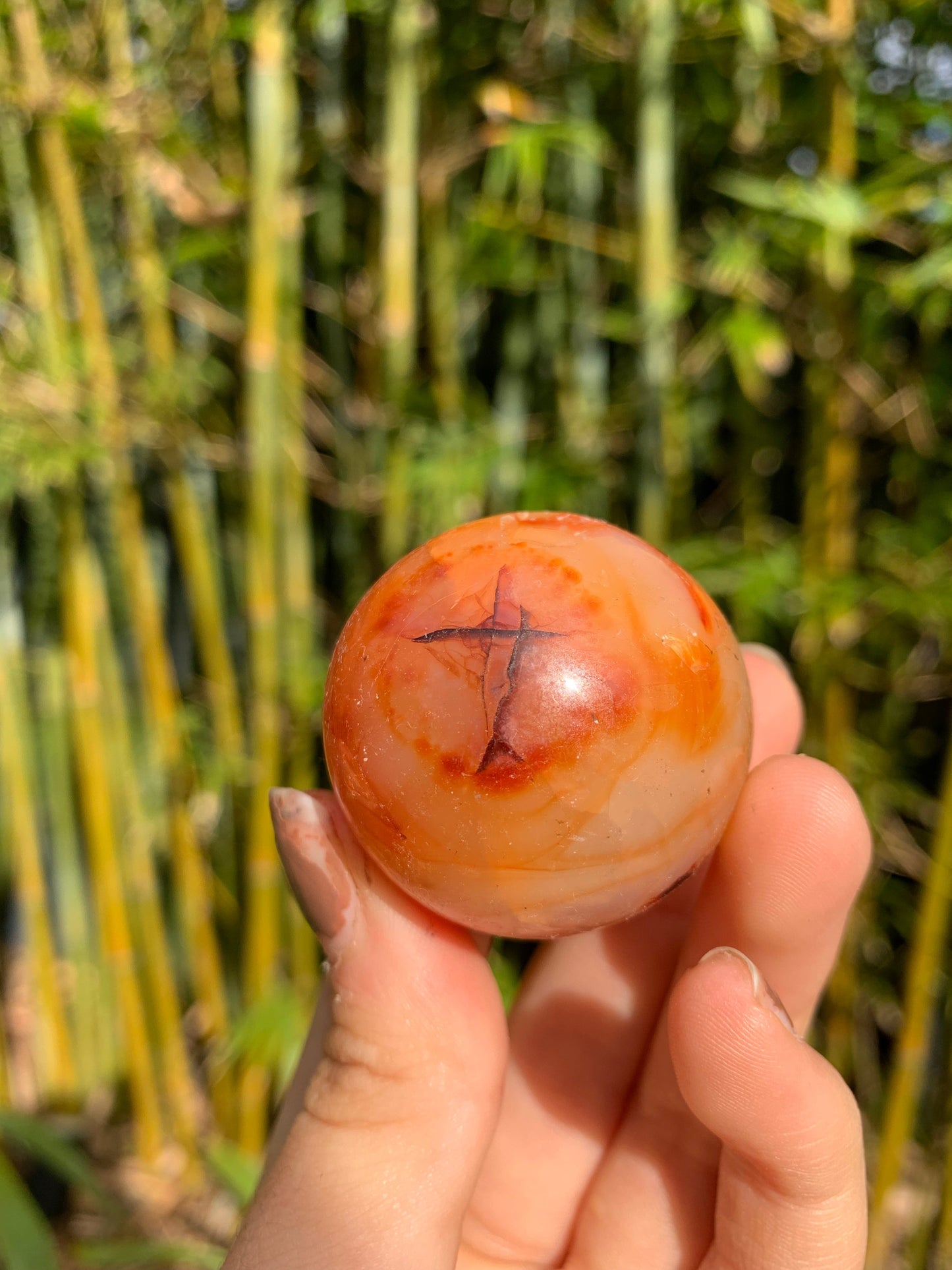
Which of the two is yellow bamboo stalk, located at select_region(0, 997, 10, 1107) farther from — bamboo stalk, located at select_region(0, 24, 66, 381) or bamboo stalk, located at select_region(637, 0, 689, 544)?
bamboo stalk, located at select_region(637, 0, 689, 544)

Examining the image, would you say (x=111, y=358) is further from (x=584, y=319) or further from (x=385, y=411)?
(x=584, y=319)

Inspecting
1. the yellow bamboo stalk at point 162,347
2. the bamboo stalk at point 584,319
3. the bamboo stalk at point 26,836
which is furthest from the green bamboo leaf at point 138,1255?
the bamboo stalk at point 584,319

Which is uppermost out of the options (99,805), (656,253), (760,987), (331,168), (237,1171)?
(331,168)

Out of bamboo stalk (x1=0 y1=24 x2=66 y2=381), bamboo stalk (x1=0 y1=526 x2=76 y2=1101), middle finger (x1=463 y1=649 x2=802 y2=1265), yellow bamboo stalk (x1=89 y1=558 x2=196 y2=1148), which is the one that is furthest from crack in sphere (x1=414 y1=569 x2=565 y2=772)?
bamboo stalk (x1=0 y1=526 x2=76 y2=1101)

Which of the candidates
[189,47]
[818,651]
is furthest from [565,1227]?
[189,47]

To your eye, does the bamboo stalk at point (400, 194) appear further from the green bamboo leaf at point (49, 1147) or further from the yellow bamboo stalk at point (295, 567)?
the green bamboo leaf at point (49, 1147)

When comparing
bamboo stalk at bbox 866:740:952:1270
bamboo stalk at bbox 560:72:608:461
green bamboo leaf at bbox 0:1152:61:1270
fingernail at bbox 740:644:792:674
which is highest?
bamboo stalk at bbox 560:72:608:461

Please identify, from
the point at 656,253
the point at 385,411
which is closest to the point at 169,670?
the point at 385,411
